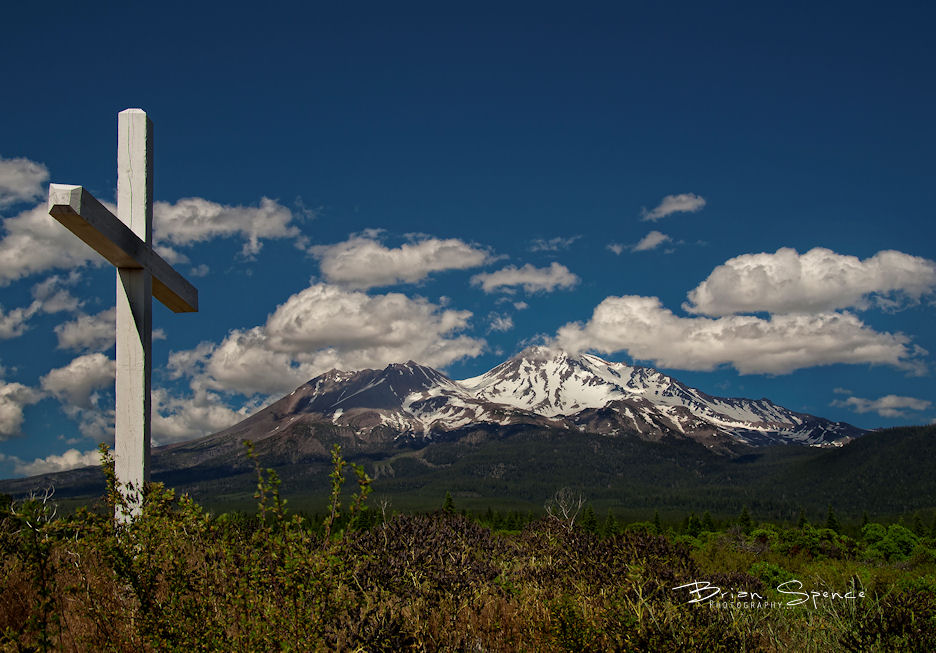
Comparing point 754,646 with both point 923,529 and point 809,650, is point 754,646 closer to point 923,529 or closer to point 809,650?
point 809,650

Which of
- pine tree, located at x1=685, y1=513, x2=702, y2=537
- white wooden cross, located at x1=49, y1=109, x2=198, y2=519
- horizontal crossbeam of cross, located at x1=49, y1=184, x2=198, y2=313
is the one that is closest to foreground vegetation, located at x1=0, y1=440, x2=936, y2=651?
white wooden cross, located at x1=49, y1=109, x2=198, y2=519

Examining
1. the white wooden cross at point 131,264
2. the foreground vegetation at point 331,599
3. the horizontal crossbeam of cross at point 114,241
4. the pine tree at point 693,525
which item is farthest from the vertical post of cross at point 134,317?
the pine tree at point 693,525

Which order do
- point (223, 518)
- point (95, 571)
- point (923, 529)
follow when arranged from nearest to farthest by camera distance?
point (223, 518)
point (95, 571)
point (923, 529)

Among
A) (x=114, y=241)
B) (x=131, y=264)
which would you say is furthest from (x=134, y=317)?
(x=114, y=241)

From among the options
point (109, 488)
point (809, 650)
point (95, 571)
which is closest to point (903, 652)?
point (809, 650)

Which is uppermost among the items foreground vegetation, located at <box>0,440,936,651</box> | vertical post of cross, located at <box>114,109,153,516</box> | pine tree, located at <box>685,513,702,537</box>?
vertical post of cross, located at <box>114,109,153,516</box>

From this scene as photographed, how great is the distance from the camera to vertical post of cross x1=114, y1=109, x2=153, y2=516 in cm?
650

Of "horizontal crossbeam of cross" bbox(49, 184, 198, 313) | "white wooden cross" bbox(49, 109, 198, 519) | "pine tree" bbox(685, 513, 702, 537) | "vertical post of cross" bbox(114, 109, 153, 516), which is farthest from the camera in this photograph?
"pine tree" bbox(685, 513, 702, 537)

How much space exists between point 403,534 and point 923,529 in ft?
199

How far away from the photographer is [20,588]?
6.20 m

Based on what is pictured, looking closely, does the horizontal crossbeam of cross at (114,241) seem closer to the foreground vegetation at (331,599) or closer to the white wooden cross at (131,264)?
the white wooden cross at (131,264)

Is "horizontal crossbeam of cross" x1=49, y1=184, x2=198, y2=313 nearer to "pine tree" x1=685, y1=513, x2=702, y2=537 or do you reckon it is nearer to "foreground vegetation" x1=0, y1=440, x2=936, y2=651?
"foreground vegetation" x1=0, y1=440, x2=936, y2=651

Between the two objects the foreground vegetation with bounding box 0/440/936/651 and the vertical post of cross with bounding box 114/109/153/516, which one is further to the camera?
the vertical post of cross with bounding box 114/109/153/516

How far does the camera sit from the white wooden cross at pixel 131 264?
602 centimetres
